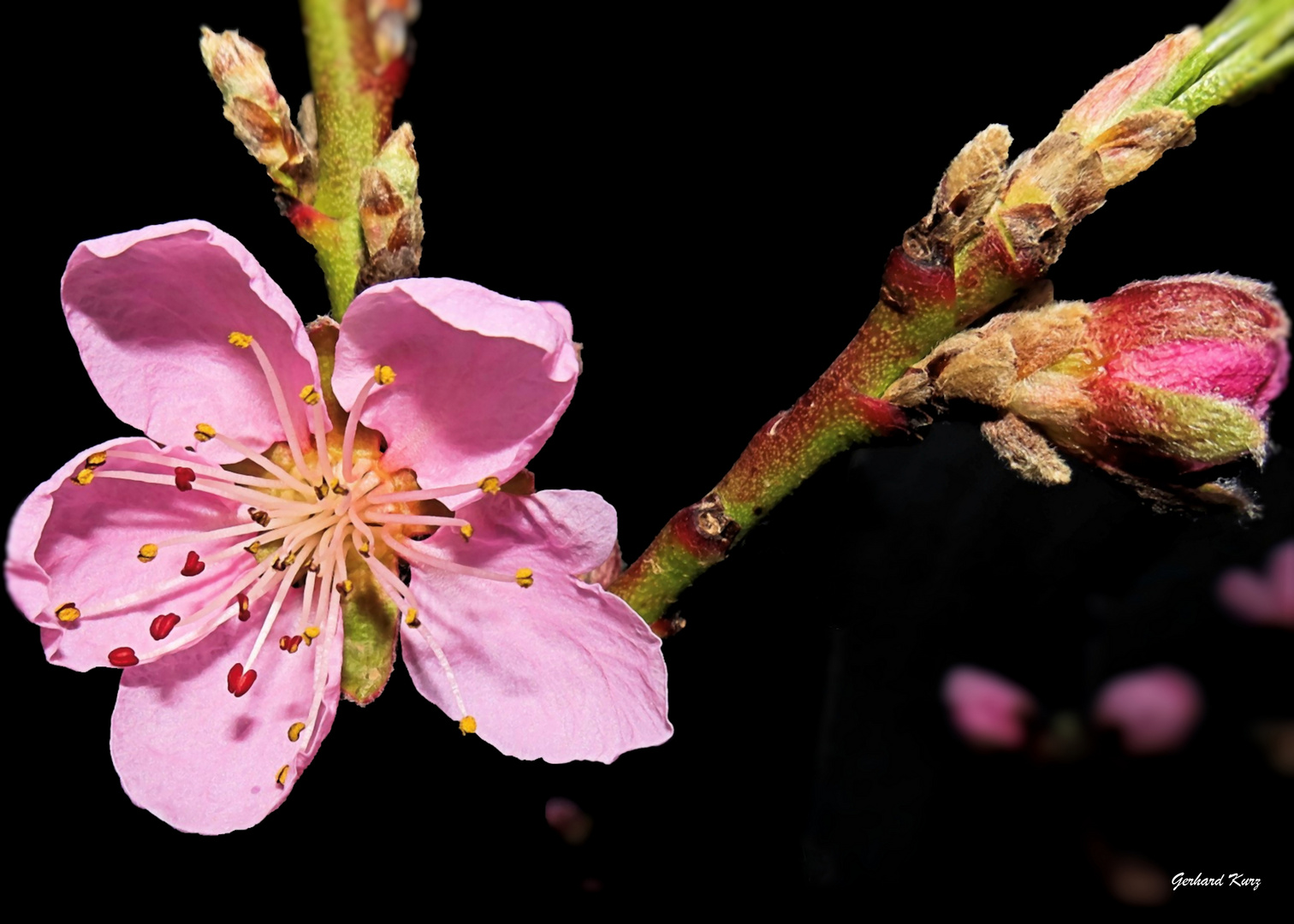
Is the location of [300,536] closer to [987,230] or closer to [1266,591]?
[987,230]

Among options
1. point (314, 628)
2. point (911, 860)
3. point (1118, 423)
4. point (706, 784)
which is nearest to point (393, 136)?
point (314, 628)

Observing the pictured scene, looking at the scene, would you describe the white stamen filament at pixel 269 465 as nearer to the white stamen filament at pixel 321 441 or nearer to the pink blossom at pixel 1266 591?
the white stamen filament at pixel 321 441

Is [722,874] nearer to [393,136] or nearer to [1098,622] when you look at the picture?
[1098,622]

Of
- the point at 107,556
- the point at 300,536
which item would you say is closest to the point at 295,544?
the point at 300,536

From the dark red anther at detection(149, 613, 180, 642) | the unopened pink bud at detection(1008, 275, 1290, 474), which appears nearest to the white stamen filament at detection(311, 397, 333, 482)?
the dark red anther at detection(149, 613, 180, 642)
